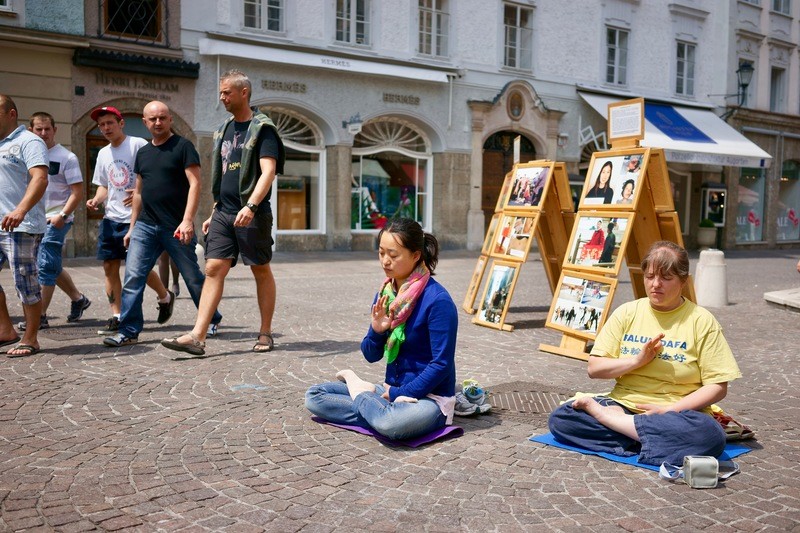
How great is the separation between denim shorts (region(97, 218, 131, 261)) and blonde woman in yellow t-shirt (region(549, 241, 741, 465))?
4848mm

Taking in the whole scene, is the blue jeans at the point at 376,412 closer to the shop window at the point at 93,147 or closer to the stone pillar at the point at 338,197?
the shop window at the point at 93,147

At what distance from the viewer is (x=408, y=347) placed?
4.25m

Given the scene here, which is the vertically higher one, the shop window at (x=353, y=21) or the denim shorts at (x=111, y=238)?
the shop window at (x=353, y=21)

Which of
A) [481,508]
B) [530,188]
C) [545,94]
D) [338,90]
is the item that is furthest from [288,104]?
[481,508]

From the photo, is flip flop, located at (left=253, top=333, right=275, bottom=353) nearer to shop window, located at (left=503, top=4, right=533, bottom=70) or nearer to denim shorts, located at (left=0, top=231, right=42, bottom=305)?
denim shorts, located at (left=0, top=231, right=42, bottom=305)

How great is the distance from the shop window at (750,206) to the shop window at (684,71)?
4.09 m

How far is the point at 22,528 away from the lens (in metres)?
2.99

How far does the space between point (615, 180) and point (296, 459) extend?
465 centimetres

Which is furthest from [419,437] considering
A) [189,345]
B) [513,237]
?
[513,237]

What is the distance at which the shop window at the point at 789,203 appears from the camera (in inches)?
1209

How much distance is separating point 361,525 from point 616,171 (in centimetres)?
520

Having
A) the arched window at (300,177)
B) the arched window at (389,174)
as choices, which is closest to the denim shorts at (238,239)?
the arched window at (300,177)

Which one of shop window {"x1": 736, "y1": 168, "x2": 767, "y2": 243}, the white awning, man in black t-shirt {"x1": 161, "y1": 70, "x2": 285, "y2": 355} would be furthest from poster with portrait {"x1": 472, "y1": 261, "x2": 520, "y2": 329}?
shop window {"x1": 736, "y1": 168, "x2": 767, "y2": 243}

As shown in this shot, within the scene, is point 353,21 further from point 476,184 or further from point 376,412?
point 376,412
